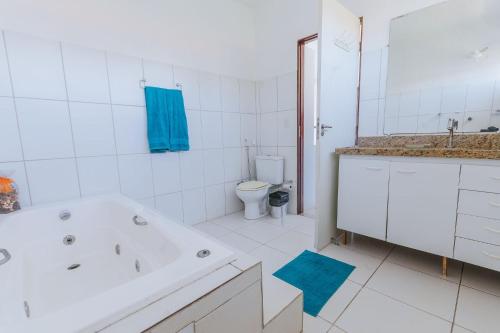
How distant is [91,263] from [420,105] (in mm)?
2704

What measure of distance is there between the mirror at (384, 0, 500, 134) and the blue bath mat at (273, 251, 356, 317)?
1.26 metres

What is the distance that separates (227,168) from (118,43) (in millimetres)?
1536

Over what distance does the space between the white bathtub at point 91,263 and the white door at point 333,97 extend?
3.91 feet

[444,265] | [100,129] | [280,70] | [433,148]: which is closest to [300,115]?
[280,70]

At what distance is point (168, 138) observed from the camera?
2070 mm

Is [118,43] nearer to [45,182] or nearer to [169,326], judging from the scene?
[45,182]

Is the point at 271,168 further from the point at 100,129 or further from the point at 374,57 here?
the point at 100,129

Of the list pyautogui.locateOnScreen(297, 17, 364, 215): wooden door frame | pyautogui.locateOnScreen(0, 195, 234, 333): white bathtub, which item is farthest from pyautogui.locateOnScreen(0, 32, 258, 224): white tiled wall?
pyautogui.locateOnScreen(297, 17, 364, 215): wooden door frame

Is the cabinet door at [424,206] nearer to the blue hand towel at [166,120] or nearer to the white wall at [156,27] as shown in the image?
the blue hand towel at [166,120]

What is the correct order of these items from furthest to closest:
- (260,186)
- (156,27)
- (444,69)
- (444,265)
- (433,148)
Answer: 1. (260,186)
2. (156,27)
3. (444,69)
4. (433,148)
5. (444,265)

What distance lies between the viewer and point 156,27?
1.99m

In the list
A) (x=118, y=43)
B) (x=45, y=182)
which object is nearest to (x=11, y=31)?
(x=118, y=43)

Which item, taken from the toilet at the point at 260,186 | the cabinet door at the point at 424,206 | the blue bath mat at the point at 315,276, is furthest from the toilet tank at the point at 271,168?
the cabinet door at the point at 424,206

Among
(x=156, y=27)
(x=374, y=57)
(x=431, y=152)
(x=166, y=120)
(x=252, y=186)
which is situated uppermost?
(x=156, y=27)
